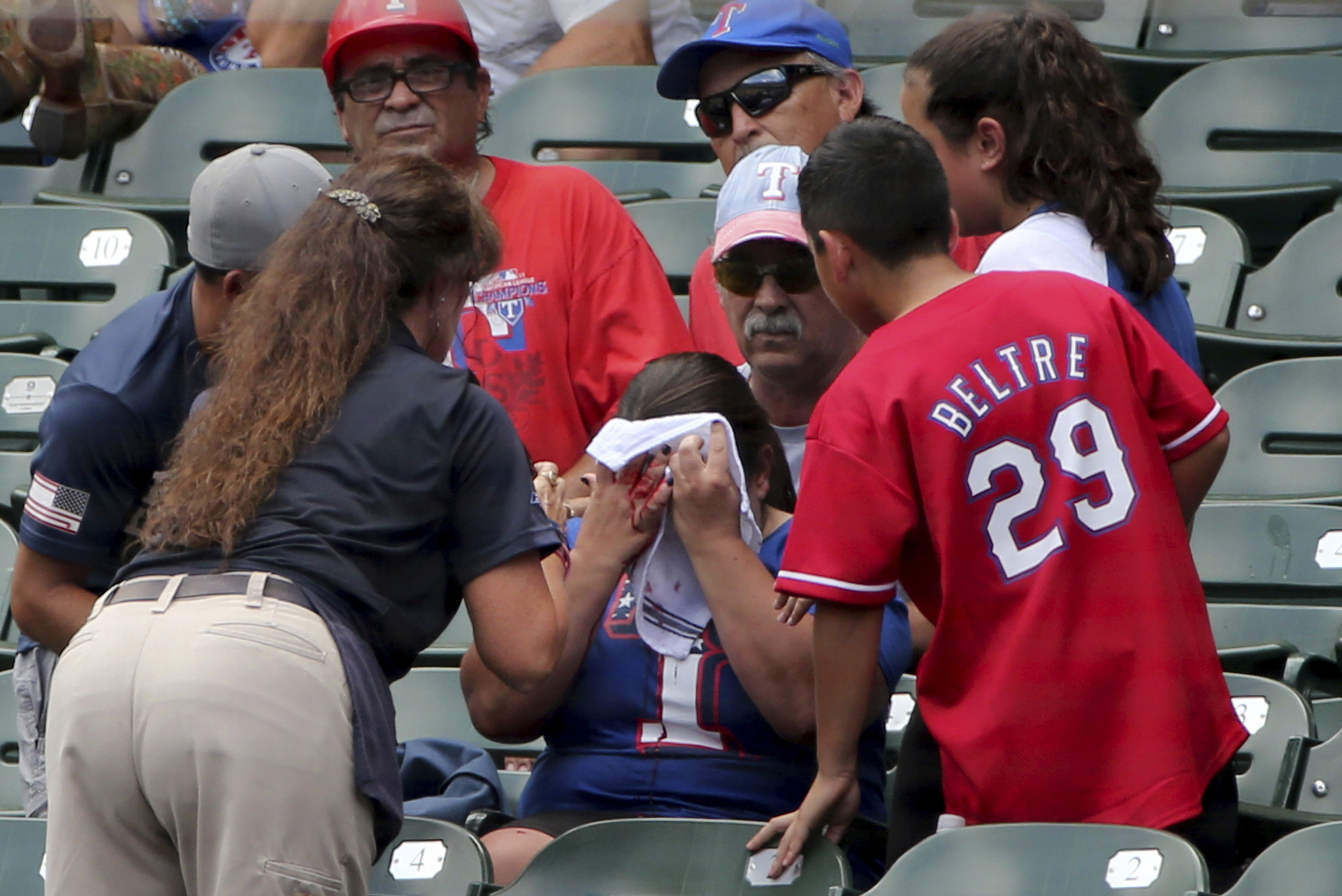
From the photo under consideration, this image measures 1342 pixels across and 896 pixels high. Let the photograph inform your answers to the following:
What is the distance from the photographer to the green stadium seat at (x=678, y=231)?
3742 mm

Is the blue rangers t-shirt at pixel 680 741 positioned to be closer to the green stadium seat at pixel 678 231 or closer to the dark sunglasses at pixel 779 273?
the dark sunglasses at pixel 779 273

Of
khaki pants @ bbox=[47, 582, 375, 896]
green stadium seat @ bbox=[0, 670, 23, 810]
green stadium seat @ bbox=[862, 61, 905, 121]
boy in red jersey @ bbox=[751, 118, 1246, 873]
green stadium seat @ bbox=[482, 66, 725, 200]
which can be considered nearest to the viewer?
khaki pants @ bbox=[47, 582, 375, 896]

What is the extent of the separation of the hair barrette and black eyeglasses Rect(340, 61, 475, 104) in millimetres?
1256

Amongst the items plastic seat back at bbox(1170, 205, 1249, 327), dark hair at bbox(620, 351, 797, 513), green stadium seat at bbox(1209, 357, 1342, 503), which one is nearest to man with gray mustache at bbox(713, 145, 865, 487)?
dark hair at bbox(620, 351, 797, 513)

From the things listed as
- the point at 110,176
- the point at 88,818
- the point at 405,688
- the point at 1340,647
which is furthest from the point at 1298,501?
the point at 110,176

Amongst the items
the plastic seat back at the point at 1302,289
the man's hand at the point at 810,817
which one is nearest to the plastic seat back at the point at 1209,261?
the plastic seat back at the point at 1302,289

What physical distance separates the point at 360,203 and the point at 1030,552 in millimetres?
799

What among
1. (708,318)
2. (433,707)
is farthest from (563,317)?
(433,707)

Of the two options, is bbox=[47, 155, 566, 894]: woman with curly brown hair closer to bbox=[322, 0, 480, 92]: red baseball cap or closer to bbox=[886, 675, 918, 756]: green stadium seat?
bbox=[886, 675, 918, 756]: green stadium seat

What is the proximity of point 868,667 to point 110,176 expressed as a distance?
3.22m

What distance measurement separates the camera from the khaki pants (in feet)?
5.27

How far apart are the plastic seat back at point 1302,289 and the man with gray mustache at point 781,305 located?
50.5 inches

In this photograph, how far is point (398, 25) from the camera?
3.09m

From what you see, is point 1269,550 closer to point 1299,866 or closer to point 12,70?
point 1299,866
